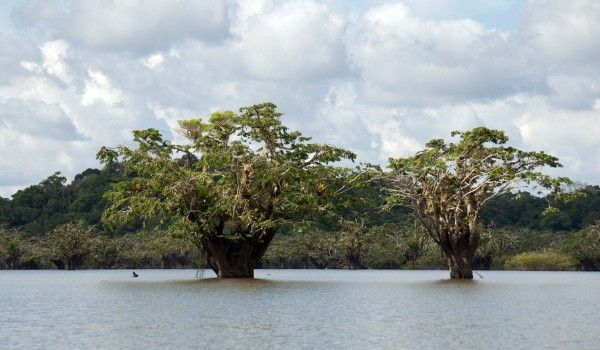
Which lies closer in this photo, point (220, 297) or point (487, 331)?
point (487, 331)

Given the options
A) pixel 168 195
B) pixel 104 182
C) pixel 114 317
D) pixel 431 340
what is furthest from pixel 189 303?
pixel 104 182

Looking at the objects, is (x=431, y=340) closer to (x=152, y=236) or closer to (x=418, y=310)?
(x=418, y=310)

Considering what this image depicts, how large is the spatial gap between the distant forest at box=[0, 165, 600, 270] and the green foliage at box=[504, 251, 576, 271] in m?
0.11

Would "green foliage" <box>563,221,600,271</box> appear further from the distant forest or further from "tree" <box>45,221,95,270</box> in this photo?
"tree" <box>45,221,95,270</box>

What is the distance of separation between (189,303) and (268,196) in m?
21.3

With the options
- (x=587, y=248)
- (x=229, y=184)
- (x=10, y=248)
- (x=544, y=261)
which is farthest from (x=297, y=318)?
(x=10, y=248)

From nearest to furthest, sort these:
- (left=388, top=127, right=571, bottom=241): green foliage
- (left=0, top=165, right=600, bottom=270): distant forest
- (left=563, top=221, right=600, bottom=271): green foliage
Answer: (left=388, top=127, right=571, bottom=241): green foliage
(left=563, top=221, right=600, bottom=271): green foliage
(left=0, top=165, right=600, bottom=270): distant forest

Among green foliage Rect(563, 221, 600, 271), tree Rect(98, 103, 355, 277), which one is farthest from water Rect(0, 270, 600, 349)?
green foliage Rect(563, 221, 600, 271)

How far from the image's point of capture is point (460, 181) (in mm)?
60469

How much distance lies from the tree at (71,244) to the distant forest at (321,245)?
0.36 ft

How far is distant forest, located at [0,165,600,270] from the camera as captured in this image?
108 metres

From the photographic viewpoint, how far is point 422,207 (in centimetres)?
6328

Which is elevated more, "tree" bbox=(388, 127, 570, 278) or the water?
"tree" bbox=(388, 127, 570, 278)

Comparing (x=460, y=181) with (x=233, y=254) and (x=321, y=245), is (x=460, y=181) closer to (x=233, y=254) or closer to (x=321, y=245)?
(x=233, y=254)
